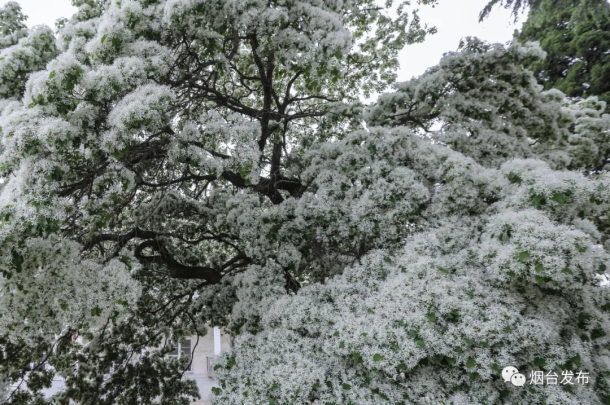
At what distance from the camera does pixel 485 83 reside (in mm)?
4781

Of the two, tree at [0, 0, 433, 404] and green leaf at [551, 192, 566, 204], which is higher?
tree at [0, 0, 433, 404]

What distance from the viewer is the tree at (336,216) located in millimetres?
2615

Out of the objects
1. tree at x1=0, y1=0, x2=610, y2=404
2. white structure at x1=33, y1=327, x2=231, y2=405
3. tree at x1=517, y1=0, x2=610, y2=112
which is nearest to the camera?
tree at x1=0, y1=0, x2=610, y2=404

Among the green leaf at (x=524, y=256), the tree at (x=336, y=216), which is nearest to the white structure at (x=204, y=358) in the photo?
the tree at (x=336, y=216)

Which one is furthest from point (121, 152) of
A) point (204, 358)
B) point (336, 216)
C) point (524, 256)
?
point (204, 358)

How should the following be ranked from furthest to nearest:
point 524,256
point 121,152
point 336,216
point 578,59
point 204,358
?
point 204,358
point 578,59
point 336,216
point 121,152
point 524,256

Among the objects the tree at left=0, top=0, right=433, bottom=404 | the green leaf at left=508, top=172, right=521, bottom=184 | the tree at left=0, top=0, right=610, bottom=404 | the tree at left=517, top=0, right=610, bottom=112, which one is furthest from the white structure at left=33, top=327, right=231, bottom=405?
the tree at left=517, top=0, right=610, bottom=112

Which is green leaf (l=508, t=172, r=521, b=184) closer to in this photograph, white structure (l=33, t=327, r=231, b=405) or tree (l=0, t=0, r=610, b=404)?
tree (l=0, t=0, r=610, b=404)

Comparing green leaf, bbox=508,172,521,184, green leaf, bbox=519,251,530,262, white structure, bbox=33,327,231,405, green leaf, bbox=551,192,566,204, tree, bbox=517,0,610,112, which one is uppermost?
tree, bbox=517,0,610,112

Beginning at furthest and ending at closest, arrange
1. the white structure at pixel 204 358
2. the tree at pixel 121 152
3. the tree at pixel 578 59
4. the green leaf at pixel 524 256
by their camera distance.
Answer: the white structure at pixel 204 358 < the tree at pixel 578 59 < the tree at pixel 121 152 < the green leaf at pixel 524 256

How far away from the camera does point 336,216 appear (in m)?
3.92

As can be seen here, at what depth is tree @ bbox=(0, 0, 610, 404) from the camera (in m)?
2.62

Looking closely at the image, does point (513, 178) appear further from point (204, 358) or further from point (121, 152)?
point (204, 358)

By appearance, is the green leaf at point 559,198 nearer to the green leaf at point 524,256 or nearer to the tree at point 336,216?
the tree at point 336,216
